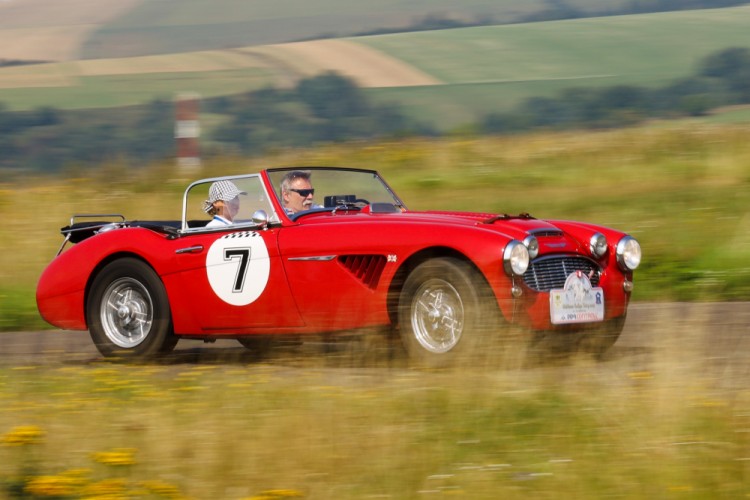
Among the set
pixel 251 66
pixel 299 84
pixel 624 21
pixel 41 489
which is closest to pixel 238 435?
pixel 41 489

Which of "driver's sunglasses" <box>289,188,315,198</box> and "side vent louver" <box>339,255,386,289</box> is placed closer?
"side vent louver" <box>339,255,386,289</box>

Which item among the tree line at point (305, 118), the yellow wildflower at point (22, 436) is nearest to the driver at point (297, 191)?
the yellow wildflower at point (22, 436)

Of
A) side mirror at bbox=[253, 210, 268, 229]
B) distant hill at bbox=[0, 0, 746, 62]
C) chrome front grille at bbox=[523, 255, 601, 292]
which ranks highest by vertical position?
distant hill at bbox=[0, 0, 746, 62]

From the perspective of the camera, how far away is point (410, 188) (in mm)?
14367

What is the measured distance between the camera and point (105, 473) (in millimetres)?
4105

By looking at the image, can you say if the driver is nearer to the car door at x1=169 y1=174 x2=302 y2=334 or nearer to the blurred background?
the car door at x1=169 y1=174 x2=302 y2=334

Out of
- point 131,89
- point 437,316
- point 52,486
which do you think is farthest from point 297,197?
point 131,89

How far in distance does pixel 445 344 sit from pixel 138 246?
2.39 meters

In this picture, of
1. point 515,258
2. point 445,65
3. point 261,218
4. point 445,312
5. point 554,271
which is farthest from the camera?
point 445,65

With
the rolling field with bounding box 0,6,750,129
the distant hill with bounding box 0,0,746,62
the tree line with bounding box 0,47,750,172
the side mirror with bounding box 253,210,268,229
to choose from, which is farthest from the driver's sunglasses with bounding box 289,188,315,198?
the distant hill with bounding box 0,0,746,62

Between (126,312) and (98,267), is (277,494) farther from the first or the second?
(98,267)

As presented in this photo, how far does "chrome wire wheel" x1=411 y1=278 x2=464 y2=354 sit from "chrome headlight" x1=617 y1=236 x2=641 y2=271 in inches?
49.3

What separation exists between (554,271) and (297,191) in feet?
6.19

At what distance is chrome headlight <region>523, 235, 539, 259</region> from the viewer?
6.04 metres
